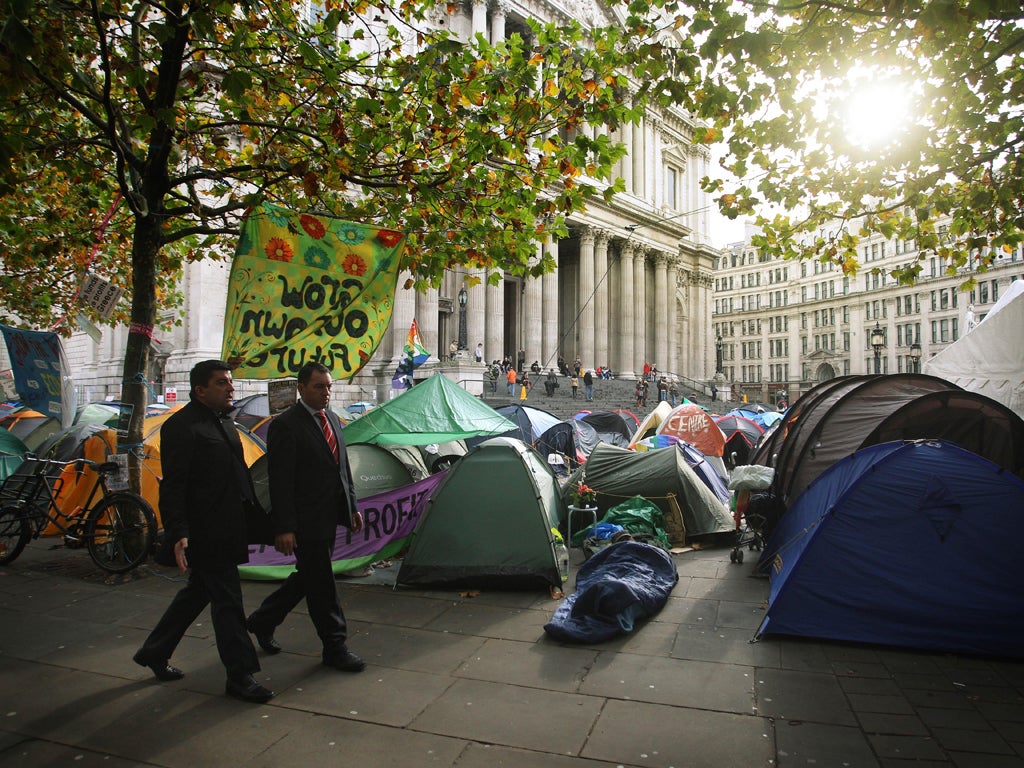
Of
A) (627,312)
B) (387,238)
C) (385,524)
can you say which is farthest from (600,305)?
(387,238)

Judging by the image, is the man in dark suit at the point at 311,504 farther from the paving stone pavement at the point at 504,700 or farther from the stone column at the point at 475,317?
the stone column at the point at 475,317

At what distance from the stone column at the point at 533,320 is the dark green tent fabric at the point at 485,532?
2965cm

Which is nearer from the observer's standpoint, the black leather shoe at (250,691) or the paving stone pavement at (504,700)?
the paving stone pavement at (504,700)

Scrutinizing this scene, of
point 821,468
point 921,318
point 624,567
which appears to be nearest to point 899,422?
point 821,468

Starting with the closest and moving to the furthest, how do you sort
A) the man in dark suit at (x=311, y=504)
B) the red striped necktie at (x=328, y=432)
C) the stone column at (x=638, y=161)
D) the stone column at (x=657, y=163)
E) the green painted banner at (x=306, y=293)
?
the man in dark suit at (x=311, y=504)
the red striped necktie at (x=328, y=432)
the green painted banner at (x=306, y=293)
the stone column at (x=638, y=161)
the stone column at (x=657, y=163)

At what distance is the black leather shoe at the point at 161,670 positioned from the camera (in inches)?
169

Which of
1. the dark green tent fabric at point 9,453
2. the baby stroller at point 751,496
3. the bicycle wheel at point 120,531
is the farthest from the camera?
the dark green tent fabric at point 9,453

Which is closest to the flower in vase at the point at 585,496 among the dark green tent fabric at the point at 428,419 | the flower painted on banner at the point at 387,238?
the dark green tent fabric at the point at 428,419

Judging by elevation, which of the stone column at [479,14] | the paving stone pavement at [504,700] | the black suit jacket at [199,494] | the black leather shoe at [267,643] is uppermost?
the stone column at [479,14]

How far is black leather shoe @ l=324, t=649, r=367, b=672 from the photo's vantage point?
457cm

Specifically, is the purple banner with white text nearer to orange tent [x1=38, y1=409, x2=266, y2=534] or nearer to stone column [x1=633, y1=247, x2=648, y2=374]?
orange tent [x1=38, y1=409, x2=266, y2=534]

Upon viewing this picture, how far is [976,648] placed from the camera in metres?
4.90

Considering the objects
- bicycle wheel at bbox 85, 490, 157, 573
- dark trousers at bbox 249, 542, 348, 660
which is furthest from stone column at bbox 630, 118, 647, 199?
dark trousers at bbox 249, 542, 348, 660

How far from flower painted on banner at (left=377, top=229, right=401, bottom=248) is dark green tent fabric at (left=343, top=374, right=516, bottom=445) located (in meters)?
3.07
